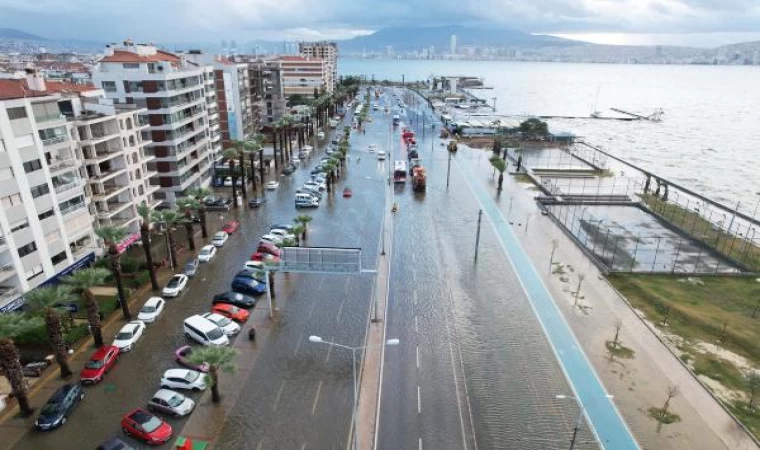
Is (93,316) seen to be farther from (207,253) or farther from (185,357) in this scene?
(207,253)

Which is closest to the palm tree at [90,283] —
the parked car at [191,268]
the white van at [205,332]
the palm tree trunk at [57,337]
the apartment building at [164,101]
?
the palm tree trunk at [57,337]

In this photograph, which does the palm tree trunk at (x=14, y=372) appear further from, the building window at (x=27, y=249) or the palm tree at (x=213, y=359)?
the building window at (x=27, y=249)

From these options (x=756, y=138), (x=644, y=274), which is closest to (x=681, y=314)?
(x=644, y=274)

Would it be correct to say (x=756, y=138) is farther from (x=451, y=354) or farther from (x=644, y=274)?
(x=451, y=354)

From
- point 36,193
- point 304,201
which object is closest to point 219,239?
point 304,201

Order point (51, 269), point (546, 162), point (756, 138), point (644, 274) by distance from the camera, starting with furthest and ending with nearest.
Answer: point (756, 138), point (546, 162), point (644, 274), point (51, 269)

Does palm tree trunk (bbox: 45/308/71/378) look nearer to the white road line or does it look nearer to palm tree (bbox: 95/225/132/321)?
palm tree (bbox: 95/225/132/321)
